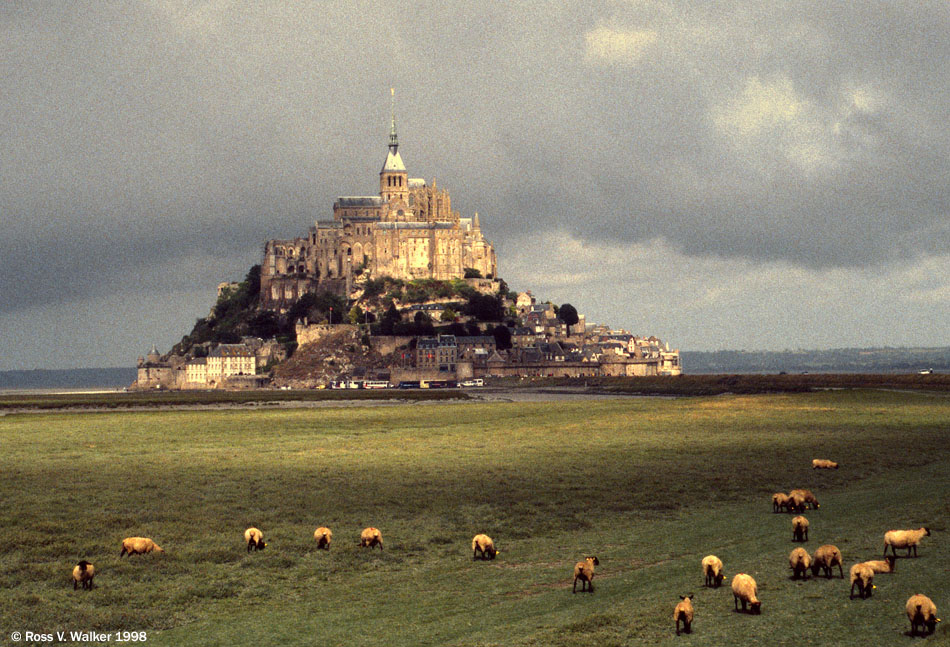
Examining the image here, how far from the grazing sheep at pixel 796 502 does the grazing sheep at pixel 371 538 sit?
1016 centimetres

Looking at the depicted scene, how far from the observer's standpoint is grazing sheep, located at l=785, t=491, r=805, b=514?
2481cm

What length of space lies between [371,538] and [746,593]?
925 cm

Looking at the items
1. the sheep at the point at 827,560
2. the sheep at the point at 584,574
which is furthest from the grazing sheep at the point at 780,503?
the sheep at the point at 584,574

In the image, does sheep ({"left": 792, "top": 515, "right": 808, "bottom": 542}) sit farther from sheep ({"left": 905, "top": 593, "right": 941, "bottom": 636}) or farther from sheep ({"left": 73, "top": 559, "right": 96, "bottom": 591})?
sheep ({"left": 73, "top": 559, "right": 96, "bottom": 591})

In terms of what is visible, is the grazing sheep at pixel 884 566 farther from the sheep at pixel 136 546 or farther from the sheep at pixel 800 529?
the sheep at pixel 136 546

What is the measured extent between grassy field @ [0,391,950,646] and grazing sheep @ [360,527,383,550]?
→ 0.29 metres

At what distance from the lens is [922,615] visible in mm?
13141

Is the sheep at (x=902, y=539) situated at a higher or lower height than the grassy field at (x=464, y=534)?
higher

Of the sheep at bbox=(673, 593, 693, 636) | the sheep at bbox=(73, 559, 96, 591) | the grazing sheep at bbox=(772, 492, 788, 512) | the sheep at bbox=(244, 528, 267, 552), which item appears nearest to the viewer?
the sheep at bbox=(673, 593, 693, 636)

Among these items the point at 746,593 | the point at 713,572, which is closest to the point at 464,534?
the point at 713,572

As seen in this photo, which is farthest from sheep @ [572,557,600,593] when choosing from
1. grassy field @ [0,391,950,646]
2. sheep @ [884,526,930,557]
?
sheep @ [884,526,930,557]

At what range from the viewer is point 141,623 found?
16.3 m

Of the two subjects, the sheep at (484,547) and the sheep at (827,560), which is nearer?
the sheep at (827,560)

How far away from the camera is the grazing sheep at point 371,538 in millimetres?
21859
